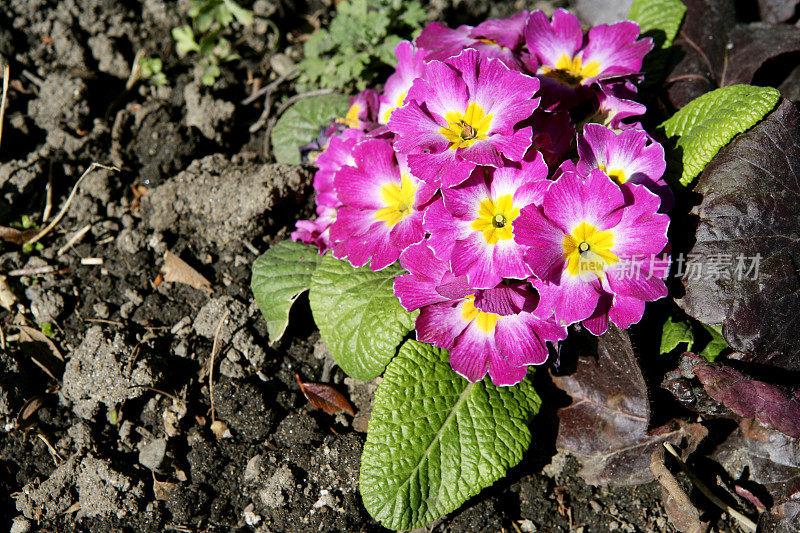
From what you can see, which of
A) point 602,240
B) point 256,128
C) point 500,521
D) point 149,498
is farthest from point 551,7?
point 149,498

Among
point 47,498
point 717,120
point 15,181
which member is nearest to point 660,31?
point 717,120

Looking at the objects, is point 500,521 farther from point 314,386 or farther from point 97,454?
point 97,454

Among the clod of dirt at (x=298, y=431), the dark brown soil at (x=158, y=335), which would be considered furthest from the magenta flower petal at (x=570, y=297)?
the clod of dirt at (x=298, y=431)

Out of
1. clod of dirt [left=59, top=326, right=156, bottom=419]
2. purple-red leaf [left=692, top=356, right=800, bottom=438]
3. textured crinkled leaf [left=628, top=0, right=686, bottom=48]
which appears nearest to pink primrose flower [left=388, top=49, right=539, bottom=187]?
purple-red leaf [left=692, top=356, right=800, bottom=438]

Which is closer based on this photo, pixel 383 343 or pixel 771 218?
pixel 771 218

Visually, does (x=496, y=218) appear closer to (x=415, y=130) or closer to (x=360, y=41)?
(x=415, y=130)

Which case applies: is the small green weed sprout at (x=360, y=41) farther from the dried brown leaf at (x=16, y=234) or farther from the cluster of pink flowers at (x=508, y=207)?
the dried brown leaf at (x=16, y=234)
